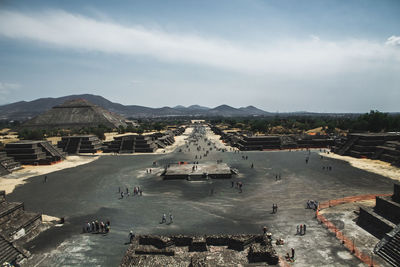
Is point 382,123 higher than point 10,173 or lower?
higher

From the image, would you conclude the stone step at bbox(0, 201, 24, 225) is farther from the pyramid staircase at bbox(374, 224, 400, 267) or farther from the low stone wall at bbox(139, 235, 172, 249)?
the pyramid staircase at bbox(374, 224, 400, 267)

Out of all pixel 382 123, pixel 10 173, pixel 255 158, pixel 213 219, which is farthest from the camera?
pixel 382 123

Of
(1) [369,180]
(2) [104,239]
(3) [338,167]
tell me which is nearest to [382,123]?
(3) [338,167]

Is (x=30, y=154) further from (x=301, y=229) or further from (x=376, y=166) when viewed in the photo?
(x=376, y=166)

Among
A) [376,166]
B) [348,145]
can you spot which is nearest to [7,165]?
[376,166]

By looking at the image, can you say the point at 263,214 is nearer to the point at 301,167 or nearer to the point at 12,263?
the point at 12,263

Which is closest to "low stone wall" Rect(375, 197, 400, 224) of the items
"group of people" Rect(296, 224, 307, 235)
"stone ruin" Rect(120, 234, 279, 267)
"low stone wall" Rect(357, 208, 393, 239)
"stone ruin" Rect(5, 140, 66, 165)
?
"low stone wall" Rect(357, 208, 393, 239)

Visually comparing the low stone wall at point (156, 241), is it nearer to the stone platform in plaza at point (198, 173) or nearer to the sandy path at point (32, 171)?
the stone platform in plaza at point (198, 173)
